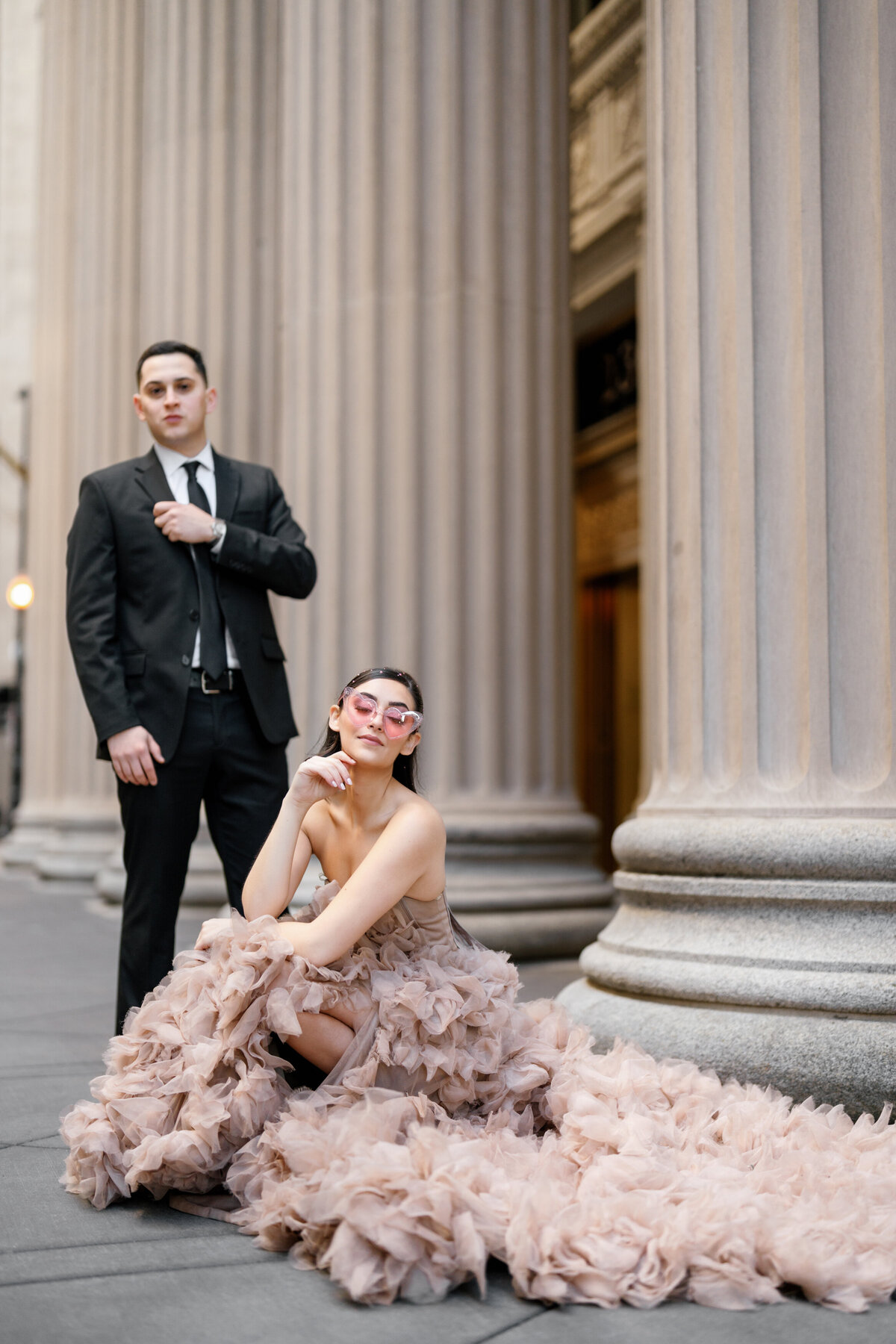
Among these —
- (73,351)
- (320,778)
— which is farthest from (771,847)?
(73,351)

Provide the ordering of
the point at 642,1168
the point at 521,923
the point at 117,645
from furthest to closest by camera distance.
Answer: the point at 521,923 → the point at 117,645 → the point at 642,1168

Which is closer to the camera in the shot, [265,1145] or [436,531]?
[265,1145]

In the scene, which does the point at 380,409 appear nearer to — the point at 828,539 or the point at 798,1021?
the point at 828,539

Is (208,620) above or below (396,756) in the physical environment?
above

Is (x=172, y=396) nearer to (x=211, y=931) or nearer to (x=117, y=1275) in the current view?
(x=211, y=931)

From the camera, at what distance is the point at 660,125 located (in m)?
4.38

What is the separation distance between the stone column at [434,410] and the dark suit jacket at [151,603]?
95.8 inches

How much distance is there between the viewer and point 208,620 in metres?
4.21

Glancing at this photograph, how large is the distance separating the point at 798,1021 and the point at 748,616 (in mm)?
1118

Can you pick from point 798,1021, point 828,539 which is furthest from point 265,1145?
point 828,539

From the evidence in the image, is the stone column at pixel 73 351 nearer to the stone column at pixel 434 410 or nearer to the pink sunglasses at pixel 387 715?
the stone column at pixel 434 410

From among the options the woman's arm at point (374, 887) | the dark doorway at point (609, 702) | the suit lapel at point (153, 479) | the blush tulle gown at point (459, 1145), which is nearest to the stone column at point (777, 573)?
the blush tulle gown at point (459, 1145)

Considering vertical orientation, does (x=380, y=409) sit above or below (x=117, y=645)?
above

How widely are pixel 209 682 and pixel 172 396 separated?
857 mm
